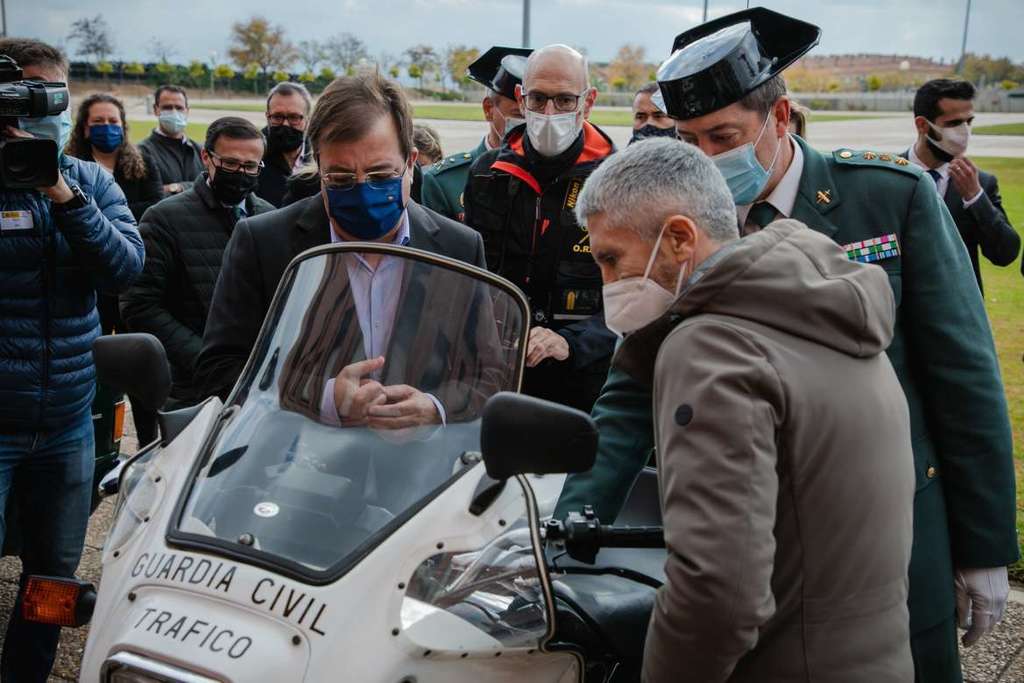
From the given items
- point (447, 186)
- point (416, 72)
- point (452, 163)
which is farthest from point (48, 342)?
point (416, 72)

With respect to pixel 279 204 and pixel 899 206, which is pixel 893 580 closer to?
pixel 899 206

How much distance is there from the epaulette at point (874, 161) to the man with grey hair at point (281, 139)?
12.9 ft

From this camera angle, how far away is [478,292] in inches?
86.6

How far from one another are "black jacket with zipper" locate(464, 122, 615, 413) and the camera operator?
1280mm

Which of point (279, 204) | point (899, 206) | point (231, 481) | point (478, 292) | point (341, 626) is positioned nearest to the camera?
point (341, 626)

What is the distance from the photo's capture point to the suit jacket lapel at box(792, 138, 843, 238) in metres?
2.58

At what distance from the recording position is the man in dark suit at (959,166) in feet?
19.3

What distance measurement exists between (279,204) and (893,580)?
15.3 ft

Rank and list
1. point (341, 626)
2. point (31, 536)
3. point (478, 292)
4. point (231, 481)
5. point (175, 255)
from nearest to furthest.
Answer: point (341, 626)
point (231, 481)
point (478, 292)
point (31, 536)
point (175, 255)

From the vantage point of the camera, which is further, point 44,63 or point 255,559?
point 44,63

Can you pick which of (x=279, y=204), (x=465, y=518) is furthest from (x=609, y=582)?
(x=279, y=204)

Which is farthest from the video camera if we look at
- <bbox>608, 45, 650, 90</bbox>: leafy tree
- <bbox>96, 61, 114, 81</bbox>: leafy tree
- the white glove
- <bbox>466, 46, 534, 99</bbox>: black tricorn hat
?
<bbox>608, 45, 650, 90</bbox>: leafy tree

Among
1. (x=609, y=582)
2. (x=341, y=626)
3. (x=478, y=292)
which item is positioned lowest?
(x=609, y=582)

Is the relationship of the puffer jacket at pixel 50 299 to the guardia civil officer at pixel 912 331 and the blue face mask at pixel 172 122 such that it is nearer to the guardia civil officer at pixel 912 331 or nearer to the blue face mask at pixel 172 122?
the guardia civil officer at pixel 912 331
